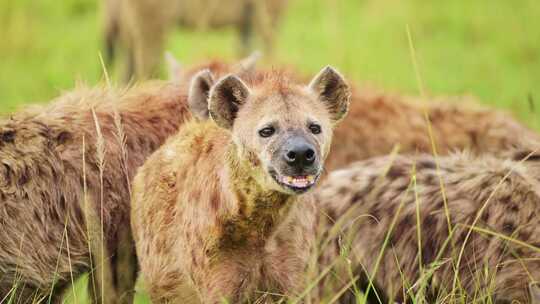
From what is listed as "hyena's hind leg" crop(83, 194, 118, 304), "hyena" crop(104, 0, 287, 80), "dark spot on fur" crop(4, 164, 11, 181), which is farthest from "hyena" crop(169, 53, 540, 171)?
"hyena" crop(104, 0, 287, 80)

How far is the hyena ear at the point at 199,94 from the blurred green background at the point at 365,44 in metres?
3.65

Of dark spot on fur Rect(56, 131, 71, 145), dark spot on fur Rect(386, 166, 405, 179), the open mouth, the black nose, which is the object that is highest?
the black nose

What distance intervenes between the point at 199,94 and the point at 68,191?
650mm

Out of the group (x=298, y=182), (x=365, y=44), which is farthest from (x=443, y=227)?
(x=365, y=44)

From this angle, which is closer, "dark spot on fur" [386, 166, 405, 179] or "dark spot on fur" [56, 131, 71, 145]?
"dark spot on fur" [56, 131, 71, 145]

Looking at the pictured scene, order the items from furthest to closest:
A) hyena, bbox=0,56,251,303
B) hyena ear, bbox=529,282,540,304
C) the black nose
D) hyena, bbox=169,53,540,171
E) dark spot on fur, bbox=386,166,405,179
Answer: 1. hyena, bbox=169,53,540,171
2. dark spot on fur, bbox=386,166,405,179
3. hyena, bbox=0,56,251,303
4. hyena ear, bbox=529,282,540,304
5. the black nose

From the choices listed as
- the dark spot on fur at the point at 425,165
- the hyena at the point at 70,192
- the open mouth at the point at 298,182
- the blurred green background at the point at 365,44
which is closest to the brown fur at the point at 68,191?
the hyena at the point at 70,192

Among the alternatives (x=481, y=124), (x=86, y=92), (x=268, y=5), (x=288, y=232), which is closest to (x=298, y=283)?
(x=288, y=232)

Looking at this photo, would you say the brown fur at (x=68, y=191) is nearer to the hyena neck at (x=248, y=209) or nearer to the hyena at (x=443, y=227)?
the hyena neck at (x=248, y=209)

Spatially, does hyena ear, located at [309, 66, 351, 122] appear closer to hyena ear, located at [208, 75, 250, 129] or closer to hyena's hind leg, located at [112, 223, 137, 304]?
hyena ear, located at [208, 75, 250, 129]

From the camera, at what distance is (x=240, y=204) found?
346 centimetres

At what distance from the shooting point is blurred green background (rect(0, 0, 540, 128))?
8.45 m

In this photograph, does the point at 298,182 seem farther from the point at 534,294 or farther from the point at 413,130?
the point at 413,130

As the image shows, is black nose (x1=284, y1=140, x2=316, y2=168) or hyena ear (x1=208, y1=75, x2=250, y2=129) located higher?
hyena ear (x1=208, y1=75, x2=250, y2=129)
